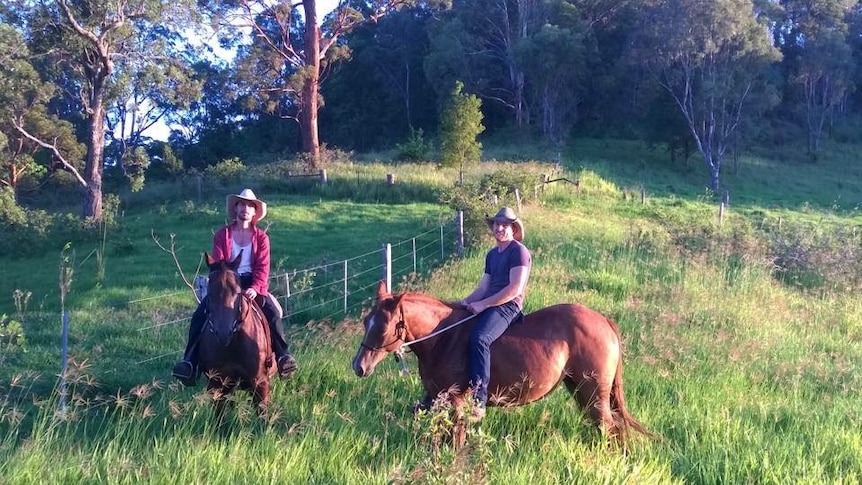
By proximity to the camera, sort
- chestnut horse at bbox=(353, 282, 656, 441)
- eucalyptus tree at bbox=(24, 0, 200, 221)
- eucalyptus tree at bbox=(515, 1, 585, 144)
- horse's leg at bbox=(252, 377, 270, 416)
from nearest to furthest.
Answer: chestnut horse at bbox=(353, 282, 656, 441), horse's leg at bbox=(252, 377, 270, 416), eucalyptus tree at bbox=(24, 0, 200, 221), eucalyptus tree at bbox=(515, 1, 585, 144)

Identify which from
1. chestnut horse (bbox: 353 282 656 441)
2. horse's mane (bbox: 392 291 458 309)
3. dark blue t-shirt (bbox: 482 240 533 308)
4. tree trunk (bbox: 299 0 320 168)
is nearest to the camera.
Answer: horse's mane (bbox: 392 291 458 309)

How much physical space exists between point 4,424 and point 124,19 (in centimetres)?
1909

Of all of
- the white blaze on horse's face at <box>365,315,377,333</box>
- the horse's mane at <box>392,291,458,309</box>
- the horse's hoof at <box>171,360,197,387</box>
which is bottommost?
the horse's hoof at <box>171,360,197,387</box>

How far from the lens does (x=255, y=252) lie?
6418 mm

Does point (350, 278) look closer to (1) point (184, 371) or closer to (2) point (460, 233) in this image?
(2) point (460, 233)

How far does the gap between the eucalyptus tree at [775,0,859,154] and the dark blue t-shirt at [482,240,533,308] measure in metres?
48.6

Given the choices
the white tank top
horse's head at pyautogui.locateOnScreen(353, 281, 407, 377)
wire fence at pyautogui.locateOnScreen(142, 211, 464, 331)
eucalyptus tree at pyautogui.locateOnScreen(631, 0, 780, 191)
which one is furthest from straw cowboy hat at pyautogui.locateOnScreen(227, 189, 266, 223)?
eucalyptus tree at pyautogui.locateOnScreen(631, 0, 780, 191)

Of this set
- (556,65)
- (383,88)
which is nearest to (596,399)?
(556,65)

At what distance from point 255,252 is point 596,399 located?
340cm

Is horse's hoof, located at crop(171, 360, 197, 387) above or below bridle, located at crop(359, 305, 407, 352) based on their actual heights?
below

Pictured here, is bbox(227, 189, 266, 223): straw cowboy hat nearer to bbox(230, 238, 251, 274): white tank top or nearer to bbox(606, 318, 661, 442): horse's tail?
bbox(230, 238, 251, 274): white tank top

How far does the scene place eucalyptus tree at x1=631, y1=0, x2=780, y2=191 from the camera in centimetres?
3669

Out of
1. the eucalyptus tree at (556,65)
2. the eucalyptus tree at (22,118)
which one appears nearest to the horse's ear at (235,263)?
the eucalyptus tree at (22,118)

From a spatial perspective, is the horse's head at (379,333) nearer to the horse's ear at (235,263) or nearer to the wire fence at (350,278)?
the horse's ear at (235,263)
